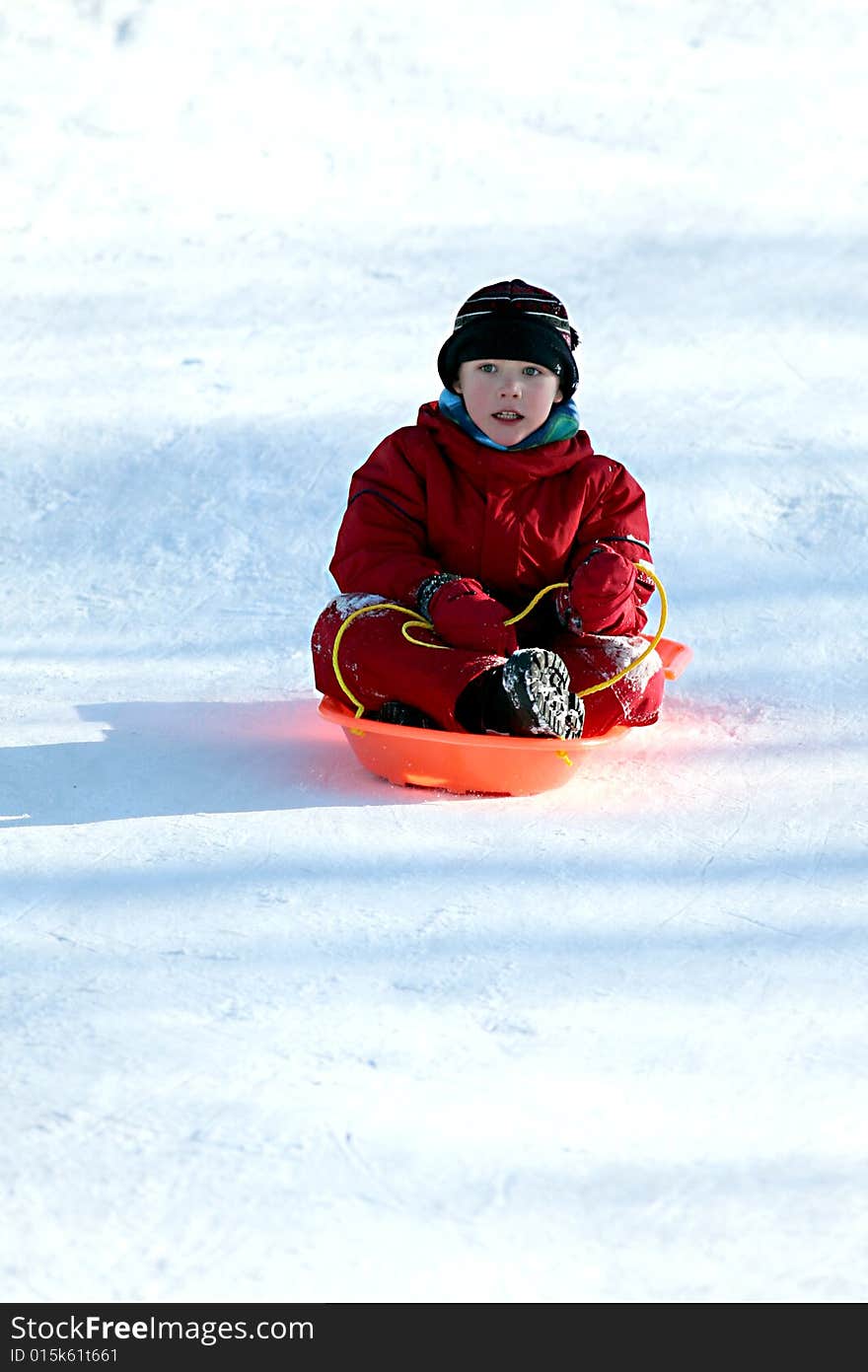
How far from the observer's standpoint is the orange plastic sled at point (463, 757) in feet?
8.14

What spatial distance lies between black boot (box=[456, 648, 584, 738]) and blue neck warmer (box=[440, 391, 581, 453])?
1.15 feet

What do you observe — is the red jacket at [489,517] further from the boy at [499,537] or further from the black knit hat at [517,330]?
the black knit hat at [517,330]

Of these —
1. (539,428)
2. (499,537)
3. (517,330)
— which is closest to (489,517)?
(499,537)

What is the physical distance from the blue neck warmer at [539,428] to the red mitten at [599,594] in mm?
198

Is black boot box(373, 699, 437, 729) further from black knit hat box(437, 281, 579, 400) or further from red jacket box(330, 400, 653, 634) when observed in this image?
black knit hat box(437, 281, 579, 400)

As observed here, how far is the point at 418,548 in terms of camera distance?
2705mm

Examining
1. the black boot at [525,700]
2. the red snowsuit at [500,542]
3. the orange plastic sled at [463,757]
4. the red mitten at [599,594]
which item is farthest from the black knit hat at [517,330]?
the orange plastic sled at [463,757]

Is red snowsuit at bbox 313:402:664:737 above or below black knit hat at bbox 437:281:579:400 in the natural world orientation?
below

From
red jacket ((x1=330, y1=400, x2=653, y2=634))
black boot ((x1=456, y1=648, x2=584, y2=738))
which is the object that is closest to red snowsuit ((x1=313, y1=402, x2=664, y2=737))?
red jacket ((x1=330, y1=400, x2=653, y2=634))

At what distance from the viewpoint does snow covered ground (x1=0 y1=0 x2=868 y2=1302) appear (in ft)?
5.31

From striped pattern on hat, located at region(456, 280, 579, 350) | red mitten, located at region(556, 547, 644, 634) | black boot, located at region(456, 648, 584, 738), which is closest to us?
black boot, located at region(456, 648, 584, 738)
